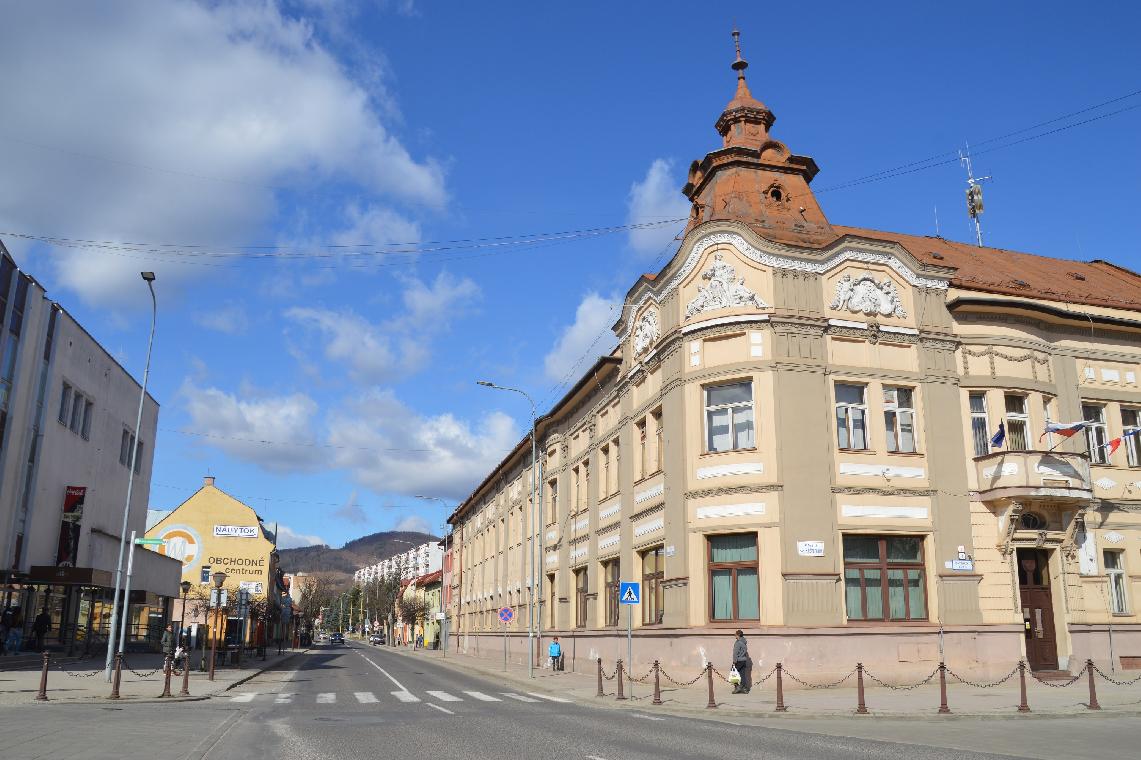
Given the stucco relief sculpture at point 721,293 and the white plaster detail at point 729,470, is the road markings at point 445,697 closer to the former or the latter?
the white plaster detail at point 729,470

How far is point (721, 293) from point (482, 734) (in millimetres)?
15535

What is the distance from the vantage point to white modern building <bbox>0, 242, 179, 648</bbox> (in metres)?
29.5

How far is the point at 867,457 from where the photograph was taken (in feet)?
82.8

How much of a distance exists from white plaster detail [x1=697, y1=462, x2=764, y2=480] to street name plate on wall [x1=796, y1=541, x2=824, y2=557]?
2220 mm

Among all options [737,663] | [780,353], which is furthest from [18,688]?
[780,353]

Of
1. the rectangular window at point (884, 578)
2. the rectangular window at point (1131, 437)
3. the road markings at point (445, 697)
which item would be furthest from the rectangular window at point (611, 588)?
the rectangular window at point (1131, 437)

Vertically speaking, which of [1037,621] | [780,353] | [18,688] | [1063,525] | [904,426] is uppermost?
[780,353]

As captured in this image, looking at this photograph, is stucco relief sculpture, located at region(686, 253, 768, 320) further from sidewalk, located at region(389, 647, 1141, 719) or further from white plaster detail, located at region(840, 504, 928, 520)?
sidewalk, located at region(389, 647, 1141, 719)

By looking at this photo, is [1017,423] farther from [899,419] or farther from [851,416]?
[851,416]

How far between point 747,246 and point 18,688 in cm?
2172

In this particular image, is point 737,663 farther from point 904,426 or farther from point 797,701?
point 904,426

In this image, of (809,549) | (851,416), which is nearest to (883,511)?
(809,549)

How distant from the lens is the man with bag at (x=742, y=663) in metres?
21.9

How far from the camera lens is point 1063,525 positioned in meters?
26.1
